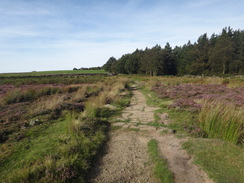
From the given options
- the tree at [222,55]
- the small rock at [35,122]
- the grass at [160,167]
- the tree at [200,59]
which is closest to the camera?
the grass at [160,167]

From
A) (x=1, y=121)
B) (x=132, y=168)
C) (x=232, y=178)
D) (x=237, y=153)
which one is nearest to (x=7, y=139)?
(x=1, y=121)

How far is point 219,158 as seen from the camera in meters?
3.12

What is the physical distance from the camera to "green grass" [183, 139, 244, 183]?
2617 mm

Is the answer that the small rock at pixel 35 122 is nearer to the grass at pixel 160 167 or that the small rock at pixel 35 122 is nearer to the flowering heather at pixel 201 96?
the grass at pixel 160 167

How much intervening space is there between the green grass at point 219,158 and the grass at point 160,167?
2.30 ft

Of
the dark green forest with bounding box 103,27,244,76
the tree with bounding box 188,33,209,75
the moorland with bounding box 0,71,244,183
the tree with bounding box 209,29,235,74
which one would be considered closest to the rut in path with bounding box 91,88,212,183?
the moorland with bounding box 0,71,244,183

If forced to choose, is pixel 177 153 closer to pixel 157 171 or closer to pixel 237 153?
pixel 157 171

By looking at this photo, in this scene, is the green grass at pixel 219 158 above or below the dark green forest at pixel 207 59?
below

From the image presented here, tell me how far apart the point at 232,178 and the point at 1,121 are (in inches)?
294

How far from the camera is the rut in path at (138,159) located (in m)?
2.80

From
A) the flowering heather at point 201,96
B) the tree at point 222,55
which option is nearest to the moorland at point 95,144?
the flowering heather at point 201,96

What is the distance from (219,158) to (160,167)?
4.23ft

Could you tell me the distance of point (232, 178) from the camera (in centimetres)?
254

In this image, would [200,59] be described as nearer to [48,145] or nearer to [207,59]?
[207,59]
